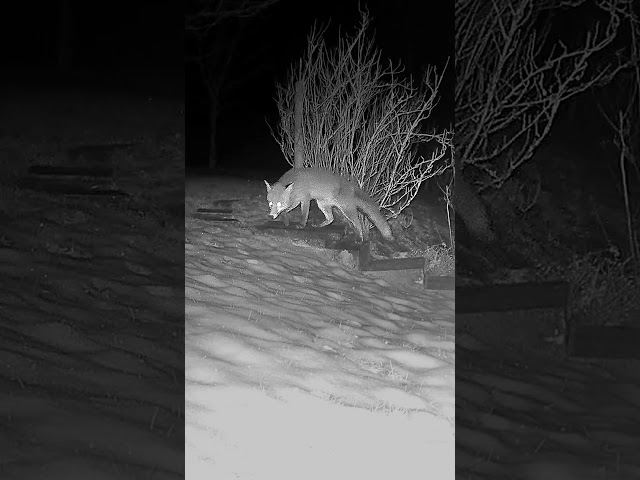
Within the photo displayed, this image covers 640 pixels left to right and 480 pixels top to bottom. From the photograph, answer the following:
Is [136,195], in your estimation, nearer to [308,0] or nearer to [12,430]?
[12,430]

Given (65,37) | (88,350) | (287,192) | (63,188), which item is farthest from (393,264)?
(65,37)

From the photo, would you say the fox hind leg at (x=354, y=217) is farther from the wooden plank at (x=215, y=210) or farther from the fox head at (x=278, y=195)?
the wooden plank at (x=215, y=210)

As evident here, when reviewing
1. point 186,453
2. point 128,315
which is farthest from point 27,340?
point 186,453

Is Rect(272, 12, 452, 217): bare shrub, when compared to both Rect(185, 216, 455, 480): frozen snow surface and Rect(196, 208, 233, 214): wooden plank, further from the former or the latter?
Rect(185, 216, 455, 480): frozen snow surface

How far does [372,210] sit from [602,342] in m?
2.44

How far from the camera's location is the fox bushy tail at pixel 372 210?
7.09m

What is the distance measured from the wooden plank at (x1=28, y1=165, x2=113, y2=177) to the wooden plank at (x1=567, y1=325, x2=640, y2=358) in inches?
194

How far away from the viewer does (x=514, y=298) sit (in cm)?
530

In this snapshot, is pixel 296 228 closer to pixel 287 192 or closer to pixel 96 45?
pixel 287 192

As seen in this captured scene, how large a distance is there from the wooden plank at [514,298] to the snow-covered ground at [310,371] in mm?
194

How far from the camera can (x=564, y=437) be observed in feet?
12.3

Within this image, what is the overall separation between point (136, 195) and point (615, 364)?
4.40m

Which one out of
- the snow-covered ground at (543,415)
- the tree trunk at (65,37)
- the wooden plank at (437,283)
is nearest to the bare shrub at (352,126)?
the wooden plank at (437,283)

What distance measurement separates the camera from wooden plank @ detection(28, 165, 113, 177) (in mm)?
8031
